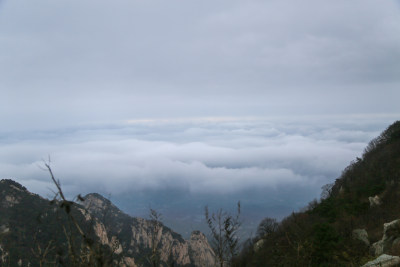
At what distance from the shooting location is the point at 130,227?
329ft

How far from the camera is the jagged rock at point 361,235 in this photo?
23.4 meters

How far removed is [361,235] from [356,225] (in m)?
4.30

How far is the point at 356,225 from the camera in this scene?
1118 inches

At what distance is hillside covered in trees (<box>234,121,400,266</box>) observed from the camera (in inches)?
685

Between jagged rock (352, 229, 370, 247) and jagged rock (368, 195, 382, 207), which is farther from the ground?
jagged rock (368, 195, 382, 207)

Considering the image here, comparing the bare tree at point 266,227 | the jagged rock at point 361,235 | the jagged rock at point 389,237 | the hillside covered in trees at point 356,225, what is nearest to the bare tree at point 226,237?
the hillside covered in trees at point 356,225

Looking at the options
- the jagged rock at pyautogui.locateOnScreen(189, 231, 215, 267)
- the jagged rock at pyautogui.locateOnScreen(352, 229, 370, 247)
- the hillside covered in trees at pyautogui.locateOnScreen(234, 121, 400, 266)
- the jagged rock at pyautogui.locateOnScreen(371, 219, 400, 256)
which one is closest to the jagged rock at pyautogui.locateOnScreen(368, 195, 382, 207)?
the hillside covered in trees at pyautogui.locateOnScreen(234, 121, 400, 266)

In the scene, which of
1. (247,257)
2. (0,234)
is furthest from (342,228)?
(0,234)

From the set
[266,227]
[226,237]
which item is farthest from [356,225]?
[266,227]

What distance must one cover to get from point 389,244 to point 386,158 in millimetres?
26312

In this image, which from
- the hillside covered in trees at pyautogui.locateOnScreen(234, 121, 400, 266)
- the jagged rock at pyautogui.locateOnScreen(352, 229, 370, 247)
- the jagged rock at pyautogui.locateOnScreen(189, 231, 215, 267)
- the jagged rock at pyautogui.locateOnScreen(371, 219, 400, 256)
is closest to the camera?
the jagged rock at pyautogui.locateOnScreen(189, 231, 215, 267)

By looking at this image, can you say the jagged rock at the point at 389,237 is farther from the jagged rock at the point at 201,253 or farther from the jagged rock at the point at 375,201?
the jagged rock at the point at 375,201

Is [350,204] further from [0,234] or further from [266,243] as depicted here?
[0,234]

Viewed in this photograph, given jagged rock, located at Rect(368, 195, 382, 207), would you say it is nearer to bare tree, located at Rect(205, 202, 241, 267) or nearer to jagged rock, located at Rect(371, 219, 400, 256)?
jagged rock, located at Rect(371, 219, 400, 256)
